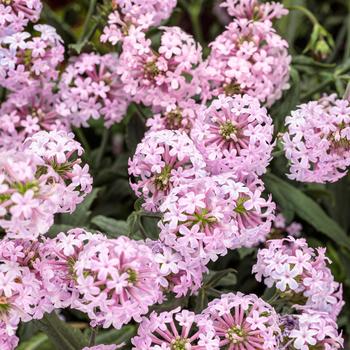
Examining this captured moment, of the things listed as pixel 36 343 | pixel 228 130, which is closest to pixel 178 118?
pixel 228 130

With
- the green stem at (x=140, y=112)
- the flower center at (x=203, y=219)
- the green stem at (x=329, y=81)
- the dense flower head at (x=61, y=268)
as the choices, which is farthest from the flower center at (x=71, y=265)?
the green stem at (x=329, y=81)

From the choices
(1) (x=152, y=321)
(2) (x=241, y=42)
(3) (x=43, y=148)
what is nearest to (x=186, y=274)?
(1) (x=152, y=321)

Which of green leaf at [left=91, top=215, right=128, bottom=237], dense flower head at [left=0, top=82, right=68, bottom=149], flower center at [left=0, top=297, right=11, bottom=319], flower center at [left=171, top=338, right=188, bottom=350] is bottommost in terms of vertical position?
green leaf at [left=91, top=215, right=128, bottom=237]

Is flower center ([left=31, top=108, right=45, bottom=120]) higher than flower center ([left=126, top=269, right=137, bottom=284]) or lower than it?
lower

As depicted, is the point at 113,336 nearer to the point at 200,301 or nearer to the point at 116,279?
the point at 200,301

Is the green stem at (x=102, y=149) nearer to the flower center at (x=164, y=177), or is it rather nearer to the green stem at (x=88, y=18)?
the green stem at (x=88, y=18)

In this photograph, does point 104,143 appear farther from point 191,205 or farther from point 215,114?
point 191,205

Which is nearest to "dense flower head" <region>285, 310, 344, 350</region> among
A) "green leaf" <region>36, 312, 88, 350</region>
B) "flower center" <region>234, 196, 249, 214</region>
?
"flower center" <region>234, 196, 249, 214</region>

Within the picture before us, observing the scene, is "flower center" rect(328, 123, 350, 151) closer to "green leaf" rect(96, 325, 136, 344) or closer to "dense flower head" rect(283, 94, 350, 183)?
"dense flower head" rect(283, 94, 350, 183)
